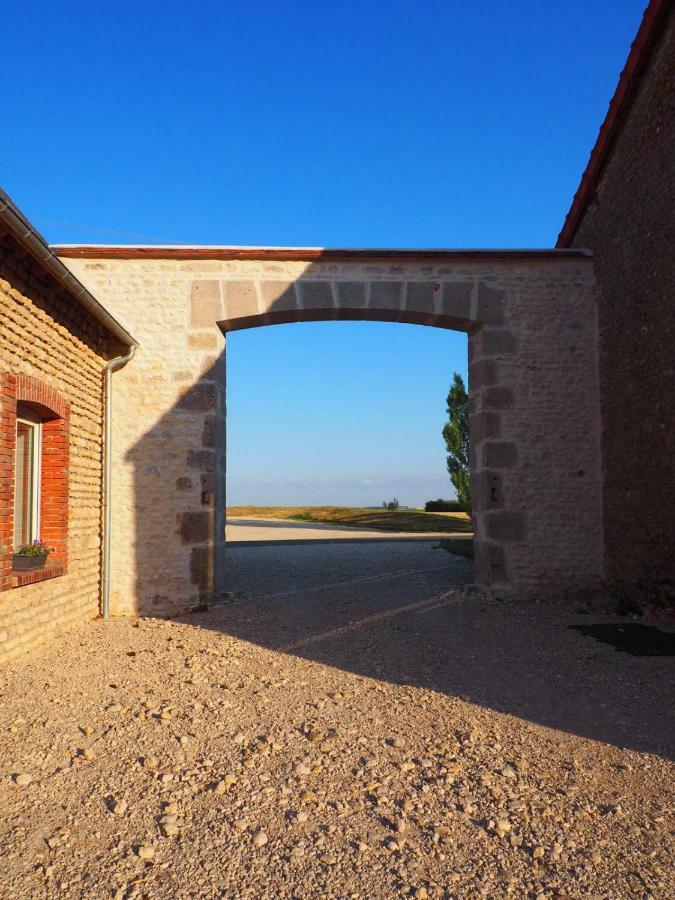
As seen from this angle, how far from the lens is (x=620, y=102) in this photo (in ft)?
21.8

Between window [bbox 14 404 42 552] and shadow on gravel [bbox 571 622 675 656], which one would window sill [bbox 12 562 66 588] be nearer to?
window [bbox 14 404 42 552]

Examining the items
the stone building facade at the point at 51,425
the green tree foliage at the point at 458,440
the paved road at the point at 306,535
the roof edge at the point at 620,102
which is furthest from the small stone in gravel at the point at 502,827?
the green tree foliage at the point at 458,440

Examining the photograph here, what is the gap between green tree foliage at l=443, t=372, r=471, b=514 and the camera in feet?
60.7

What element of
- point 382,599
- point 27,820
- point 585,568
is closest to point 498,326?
point 585,568

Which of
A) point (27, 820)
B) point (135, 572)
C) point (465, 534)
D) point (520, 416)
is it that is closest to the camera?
point (27, 820)

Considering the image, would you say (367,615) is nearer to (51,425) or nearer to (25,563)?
(25,563)

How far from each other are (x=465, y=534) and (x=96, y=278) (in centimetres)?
1143

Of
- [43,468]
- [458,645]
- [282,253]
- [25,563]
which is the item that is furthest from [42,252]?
[458,645]

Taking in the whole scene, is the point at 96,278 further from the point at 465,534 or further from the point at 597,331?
the point at 465,534

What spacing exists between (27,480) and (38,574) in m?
0.95

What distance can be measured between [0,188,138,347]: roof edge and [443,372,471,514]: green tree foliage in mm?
13615

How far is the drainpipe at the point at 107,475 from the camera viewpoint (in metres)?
6.64

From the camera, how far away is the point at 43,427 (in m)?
5.75

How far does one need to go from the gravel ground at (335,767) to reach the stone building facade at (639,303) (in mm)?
1527
